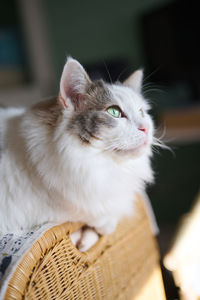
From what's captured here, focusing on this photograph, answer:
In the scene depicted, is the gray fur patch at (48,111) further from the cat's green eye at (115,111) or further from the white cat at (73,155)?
the cat's green eye at (115,111)

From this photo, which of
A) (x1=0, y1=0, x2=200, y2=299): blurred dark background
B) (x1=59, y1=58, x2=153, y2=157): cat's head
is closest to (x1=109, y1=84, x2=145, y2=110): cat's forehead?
(x1=59, y1=58, x2=153, y2=157): cat's head

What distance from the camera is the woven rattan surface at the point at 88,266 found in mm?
608

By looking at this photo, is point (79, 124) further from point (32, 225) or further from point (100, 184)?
point (32, 225)

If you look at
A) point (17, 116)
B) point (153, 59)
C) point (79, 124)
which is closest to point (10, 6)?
point (153, 59)

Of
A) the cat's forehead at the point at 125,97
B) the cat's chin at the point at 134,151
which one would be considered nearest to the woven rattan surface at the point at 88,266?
the cat's chin at the point at 134,151

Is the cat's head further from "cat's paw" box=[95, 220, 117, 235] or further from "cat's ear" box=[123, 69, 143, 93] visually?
"cat's paw" box=[95, 220, 117, 235]

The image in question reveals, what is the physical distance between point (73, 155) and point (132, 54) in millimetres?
2211

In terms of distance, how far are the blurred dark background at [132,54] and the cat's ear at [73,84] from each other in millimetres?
1168

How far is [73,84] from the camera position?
761mm

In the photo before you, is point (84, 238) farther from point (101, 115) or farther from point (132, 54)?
point (132, 54)

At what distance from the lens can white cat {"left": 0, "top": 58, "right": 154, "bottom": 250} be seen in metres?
0.75

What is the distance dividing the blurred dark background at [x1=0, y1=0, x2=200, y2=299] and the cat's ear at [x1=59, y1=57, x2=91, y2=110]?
117 cm

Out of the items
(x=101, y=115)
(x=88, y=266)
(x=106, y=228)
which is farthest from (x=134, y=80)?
(x=88, y=266)

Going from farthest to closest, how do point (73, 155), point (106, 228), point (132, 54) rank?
point (132, 54)
point (106, 228)
point (73, 155)
